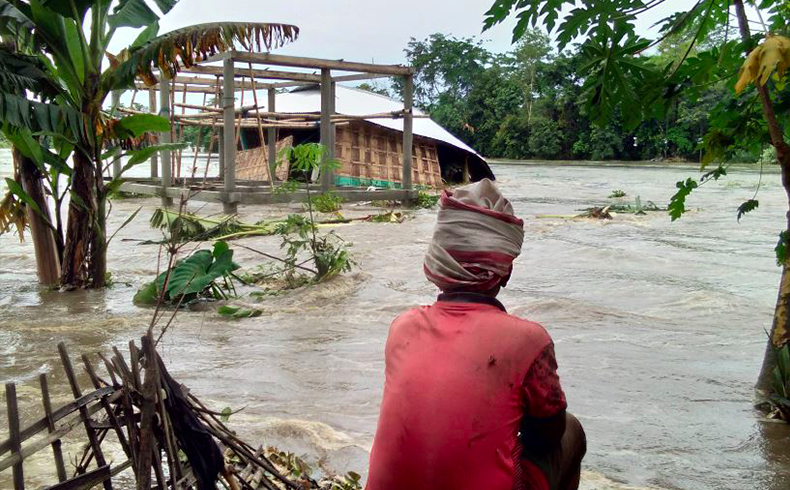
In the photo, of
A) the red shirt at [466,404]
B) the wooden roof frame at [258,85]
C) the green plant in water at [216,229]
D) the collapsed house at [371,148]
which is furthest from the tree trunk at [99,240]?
the collapsed house at [371,148]

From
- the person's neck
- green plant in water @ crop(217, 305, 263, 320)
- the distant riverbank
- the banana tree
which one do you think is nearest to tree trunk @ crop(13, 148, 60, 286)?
the banana tree

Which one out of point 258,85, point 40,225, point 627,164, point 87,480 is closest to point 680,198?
point 87,480

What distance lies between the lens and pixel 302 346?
239 inches

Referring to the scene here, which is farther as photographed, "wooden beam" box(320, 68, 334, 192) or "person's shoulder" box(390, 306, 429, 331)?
"wooden beam" box(320, 68, 334, 192)

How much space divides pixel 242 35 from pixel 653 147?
121 feet

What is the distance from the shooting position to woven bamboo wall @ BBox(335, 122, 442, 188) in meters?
18.7

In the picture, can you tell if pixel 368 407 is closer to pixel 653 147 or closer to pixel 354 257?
pixel 354 257

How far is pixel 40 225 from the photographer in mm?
7645

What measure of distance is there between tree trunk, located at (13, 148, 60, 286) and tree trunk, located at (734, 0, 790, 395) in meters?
6.14

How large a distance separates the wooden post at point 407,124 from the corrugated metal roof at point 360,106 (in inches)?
144

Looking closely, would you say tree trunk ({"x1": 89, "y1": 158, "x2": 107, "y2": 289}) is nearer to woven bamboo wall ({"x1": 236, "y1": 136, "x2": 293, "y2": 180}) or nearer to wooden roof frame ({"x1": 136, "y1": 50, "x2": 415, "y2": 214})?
wooden roof frame ({"x1": 136, "y1": 50, "x2": 415, "y2": 214})

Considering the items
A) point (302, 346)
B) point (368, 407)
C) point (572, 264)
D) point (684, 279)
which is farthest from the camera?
point (572, 264)

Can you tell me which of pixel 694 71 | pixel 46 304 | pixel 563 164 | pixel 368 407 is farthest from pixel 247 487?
pixel 563 164

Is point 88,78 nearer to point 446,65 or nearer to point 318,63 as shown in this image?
point 318,63
